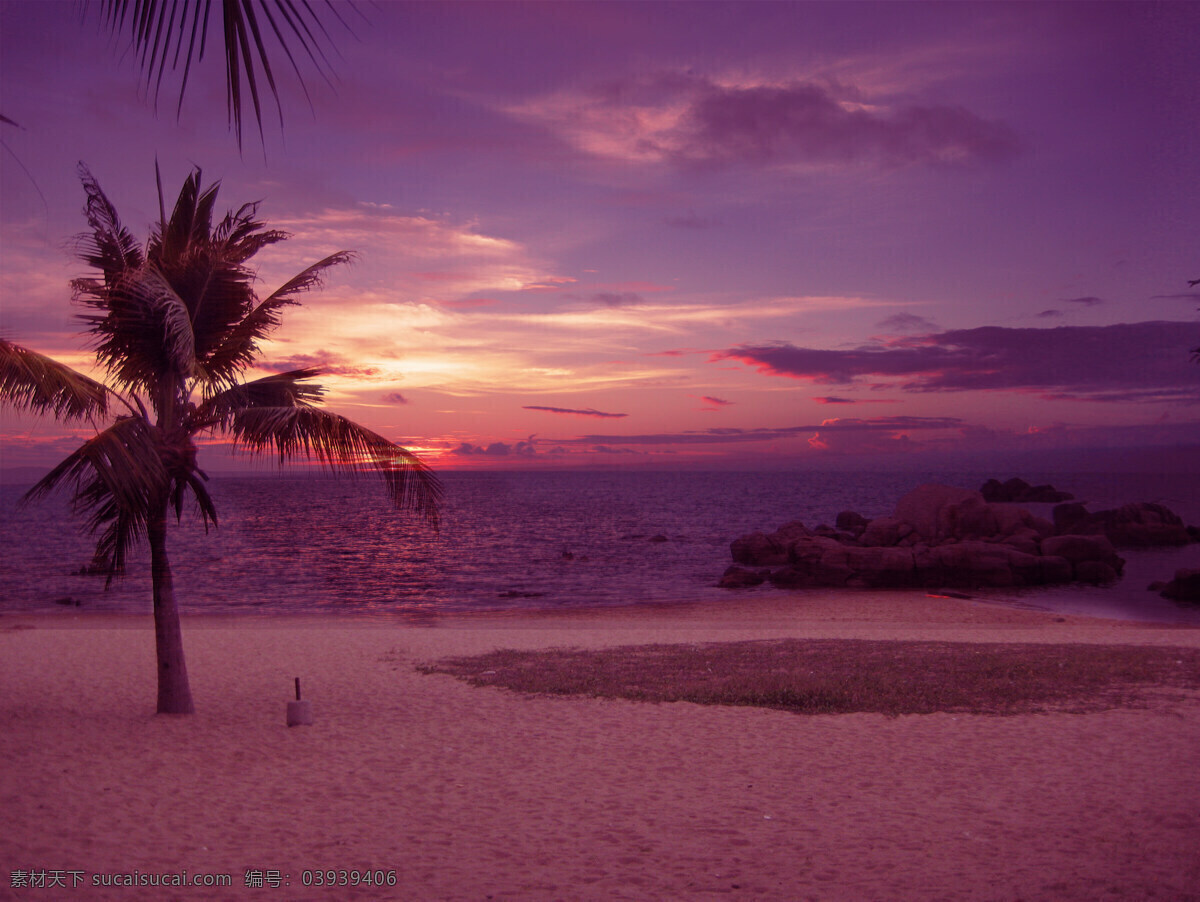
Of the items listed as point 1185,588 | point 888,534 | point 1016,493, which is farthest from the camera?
point 1016,493

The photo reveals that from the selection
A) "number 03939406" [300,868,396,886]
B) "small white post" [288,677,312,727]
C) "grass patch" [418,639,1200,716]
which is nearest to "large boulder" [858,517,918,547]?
"grass patch" [418,639,1200,716]

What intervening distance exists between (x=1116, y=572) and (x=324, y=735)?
40.6 m

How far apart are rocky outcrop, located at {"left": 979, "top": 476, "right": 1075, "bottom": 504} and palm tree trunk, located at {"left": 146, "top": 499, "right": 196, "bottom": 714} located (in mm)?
105714

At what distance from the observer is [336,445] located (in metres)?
10.8

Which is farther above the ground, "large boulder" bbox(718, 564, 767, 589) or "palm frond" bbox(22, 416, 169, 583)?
"palm frond" bbox(22, 416, 169, 583)

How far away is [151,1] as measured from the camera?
2291mm

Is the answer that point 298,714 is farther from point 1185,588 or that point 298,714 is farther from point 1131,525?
point 1131,525

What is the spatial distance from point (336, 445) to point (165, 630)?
4.05 metres

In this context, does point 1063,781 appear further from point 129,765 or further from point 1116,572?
point 1116,572

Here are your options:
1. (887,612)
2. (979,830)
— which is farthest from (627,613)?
(979,830)

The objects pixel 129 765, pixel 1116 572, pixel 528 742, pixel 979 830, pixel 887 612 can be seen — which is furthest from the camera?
pixel 1116 572

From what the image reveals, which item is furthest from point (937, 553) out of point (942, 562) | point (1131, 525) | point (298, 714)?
point (298, 714)

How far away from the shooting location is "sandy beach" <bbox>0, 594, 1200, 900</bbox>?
692 cm

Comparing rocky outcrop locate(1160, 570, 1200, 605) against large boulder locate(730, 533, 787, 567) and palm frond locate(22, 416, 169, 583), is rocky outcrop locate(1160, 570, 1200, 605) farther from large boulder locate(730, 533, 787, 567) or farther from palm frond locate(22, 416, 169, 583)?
palm frond locate(22, 416, 169, 583)
